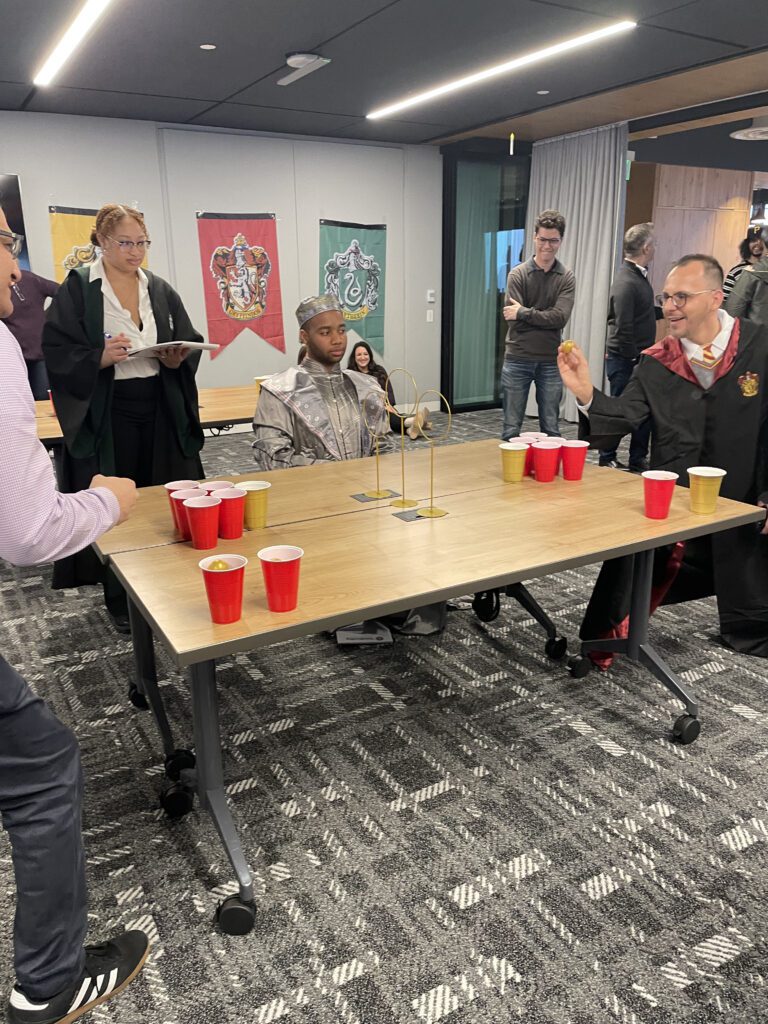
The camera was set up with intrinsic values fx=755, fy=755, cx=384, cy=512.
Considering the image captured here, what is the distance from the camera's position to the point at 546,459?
2.50 m

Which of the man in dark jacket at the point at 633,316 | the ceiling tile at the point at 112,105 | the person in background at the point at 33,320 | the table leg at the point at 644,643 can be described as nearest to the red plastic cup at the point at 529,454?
the table leg at the point at 644,643

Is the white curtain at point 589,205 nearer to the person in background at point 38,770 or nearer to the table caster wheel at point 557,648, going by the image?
the table caster wheel at point 557,648

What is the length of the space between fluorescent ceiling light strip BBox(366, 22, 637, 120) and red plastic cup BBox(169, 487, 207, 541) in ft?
11.2

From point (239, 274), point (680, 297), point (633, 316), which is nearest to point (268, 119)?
point (239, 274)

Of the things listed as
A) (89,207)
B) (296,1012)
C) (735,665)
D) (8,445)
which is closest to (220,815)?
(296,1012)

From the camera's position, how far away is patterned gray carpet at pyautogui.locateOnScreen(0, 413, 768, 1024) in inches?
60.0

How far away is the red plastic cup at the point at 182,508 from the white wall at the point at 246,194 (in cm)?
498

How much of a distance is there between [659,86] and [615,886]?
16.6 feet

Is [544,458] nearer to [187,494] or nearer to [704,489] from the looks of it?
[704,489]

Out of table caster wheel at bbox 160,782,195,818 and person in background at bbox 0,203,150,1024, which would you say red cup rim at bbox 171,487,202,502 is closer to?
person in background at bbox 0,203,150,1024

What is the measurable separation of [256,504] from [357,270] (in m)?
5.84

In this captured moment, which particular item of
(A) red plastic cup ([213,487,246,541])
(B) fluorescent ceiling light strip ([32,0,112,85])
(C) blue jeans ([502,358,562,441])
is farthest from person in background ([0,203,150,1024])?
(C) blue jeans ([502,358,562,441])

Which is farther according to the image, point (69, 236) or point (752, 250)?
point (69, 236)

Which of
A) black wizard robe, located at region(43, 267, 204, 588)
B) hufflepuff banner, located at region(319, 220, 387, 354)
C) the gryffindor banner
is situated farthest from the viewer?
hufflepuff banner, located at region(319, 220, 387, 354)
